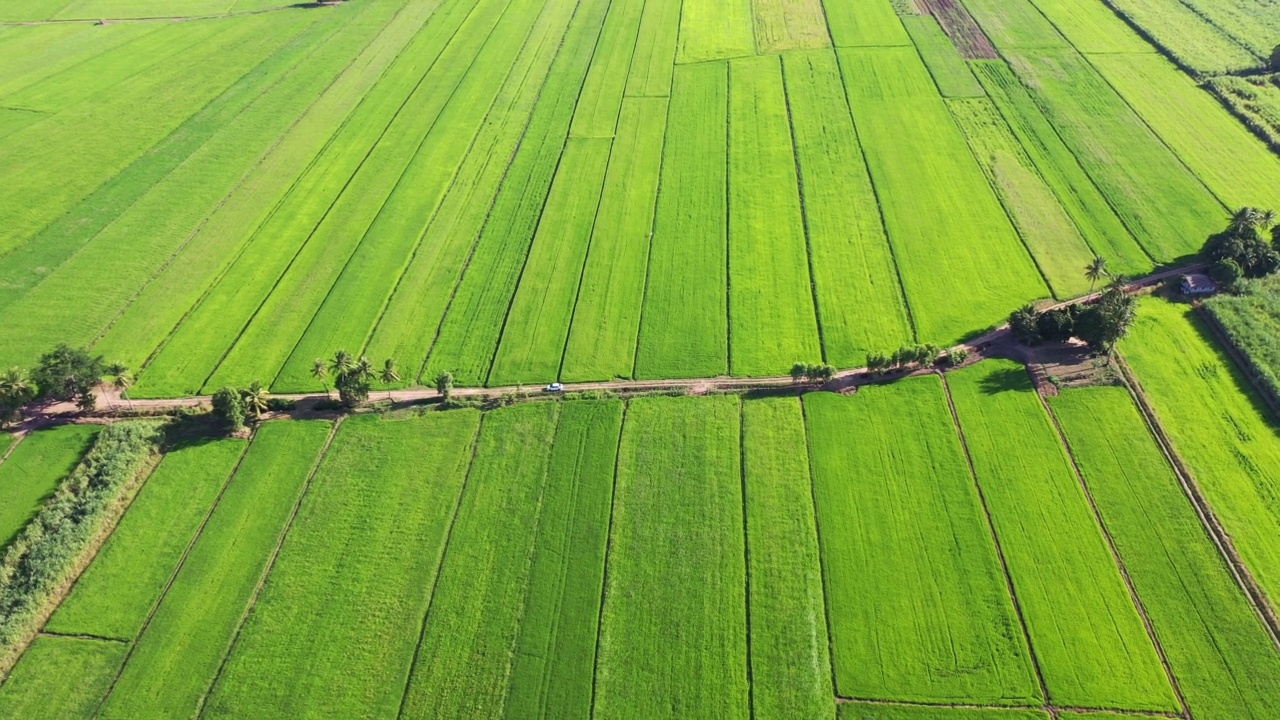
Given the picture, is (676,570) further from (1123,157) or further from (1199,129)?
(1199,129)

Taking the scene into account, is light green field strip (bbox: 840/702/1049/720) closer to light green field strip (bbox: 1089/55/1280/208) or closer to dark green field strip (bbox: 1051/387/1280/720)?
dark green field strip (bbox: 1051/387/1280/720)

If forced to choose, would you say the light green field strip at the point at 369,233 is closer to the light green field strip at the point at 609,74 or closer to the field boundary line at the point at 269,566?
the field boundary line at the point at 269,566

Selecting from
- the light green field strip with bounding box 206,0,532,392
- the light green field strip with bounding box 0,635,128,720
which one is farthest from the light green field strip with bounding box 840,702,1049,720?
the light green field strip with bounding box 206,0,532,392

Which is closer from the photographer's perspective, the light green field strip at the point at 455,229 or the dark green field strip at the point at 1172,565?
the dark green field strip at the point at 1172,565

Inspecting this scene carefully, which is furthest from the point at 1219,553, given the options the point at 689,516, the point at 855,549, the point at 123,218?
the point at 123,218

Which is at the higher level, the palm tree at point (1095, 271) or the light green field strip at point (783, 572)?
the palm tree at point (1095, 271)

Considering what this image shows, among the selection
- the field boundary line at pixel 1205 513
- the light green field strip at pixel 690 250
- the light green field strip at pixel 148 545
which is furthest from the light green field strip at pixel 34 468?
the field boundary line at pixel 1205 513
